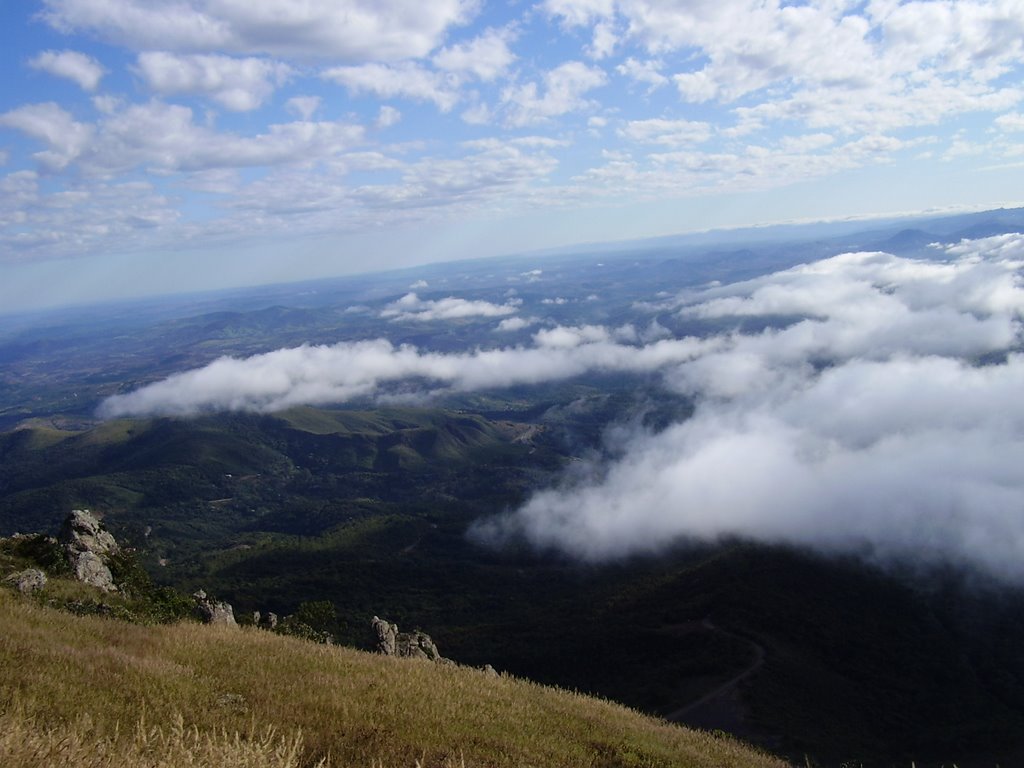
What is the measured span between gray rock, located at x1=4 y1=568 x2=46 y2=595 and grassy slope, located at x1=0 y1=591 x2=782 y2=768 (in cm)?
535

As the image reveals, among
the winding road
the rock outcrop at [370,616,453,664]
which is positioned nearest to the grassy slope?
the rock outcrop at [370,616,453,664]

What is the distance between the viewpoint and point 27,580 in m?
20.1

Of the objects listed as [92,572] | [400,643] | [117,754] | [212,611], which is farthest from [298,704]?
[400,643]

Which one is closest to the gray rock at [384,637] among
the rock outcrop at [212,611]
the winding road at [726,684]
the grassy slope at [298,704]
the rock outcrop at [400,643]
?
the rock outcrop at [400,643]

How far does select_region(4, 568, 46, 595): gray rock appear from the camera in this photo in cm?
1931

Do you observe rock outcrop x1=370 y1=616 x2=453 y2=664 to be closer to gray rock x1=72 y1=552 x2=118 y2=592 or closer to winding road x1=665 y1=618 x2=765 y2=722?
gray rock x1=72 y1=552 x2=118 y2=592

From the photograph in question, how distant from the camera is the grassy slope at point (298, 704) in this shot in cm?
786

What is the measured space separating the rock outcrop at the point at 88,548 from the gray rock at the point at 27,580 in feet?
11.6

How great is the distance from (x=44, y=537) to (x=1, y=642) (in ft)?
68.9

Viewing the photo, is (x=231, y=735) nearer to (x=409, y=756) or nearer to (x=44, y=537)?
(x=409, y=756)

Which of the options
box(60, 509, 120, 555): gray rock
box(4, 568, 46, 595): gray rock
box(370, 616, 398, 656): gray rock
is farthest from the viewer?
box(370, 616, 398, 656): gray rock

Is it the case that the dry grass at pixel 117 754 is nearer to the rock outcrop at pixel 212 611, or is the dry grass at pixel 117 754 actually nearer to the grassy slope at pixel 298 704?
the grassy slope at pixel 298 704

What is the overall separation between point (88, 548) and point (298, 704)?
25.5m

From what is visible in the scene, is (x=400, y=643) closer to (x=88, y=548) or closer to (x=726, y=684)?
(x=88, y=548)
